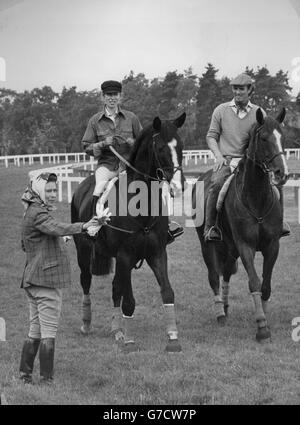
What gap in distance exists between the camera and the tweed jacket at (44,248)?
6.37 metres

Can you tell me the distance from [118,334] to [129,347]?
26.9 inches

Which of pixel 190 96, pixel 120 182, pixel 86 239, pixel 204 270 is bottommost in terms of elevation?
pixel 204 270

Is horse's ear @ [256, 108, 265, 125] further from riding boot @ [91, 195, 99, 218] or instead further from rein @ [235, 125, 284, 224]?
riding boot @ [91, 195, 99, 218]

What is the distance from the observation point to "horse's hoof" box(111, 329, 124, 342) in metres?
8.31

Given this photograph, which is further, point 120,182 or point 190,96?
point 190,96

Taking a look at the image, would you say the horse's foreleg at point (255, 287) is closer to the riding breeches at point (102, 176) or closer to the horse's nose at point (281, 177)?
the horse's nose at point (281, 177)

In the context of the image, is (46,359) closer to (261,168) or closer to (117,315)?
(117,315)

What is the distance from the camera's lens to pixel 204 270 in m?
12.8

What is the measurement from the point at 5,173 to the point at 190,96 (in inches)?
1024

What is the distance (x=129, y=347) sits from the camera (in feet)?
25.3

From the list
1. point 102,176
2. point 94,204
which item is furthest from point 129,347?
point 102,176

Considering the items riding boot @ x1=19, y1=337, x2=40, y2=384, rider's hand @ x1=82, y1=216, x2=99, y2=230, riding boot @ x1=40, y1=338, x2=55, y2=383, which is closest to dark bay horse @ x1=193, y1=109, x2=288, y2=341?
rider's hand @ x1=82, y1=216, x2=99, y2=230
